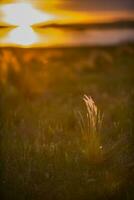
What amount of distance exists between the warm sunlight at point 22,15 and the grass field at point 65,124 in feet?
0.72

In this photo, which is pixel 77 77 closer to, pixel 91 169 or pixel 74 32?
pixel 74 32

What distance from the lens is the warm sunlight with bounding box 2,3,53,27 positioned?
9.78 ft

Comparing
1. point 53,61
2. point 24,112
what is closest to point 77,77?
point 53,61

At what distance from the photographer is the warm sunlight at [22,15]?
9.78 feet

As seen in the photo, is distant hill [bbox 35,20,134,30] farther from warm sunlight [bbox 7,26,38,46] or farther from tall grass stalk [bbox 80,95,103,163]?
tall grass stalk [bbox 80,95,103,163]

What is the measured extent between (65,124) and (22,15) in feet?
2.36

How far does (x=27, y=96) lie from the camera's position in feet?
10.8

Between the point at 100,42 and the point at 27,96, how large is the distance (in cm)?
60

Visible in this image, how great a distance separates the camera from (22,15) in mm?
2996

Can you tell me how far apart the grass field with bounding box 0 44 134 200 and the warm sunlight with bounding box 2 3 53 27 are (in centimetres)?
22

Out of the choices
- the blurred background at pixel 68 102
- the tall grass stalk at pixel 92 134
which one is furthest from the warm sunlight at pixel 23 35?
the tall grass stalk at pixel 92 134

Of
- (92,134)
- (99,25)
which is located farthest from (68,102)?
(99,25)

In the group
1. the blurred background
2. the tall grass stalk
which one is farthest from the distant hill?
the tall grass stalk

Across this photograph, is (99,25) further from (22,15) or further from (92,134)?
(92,134)
